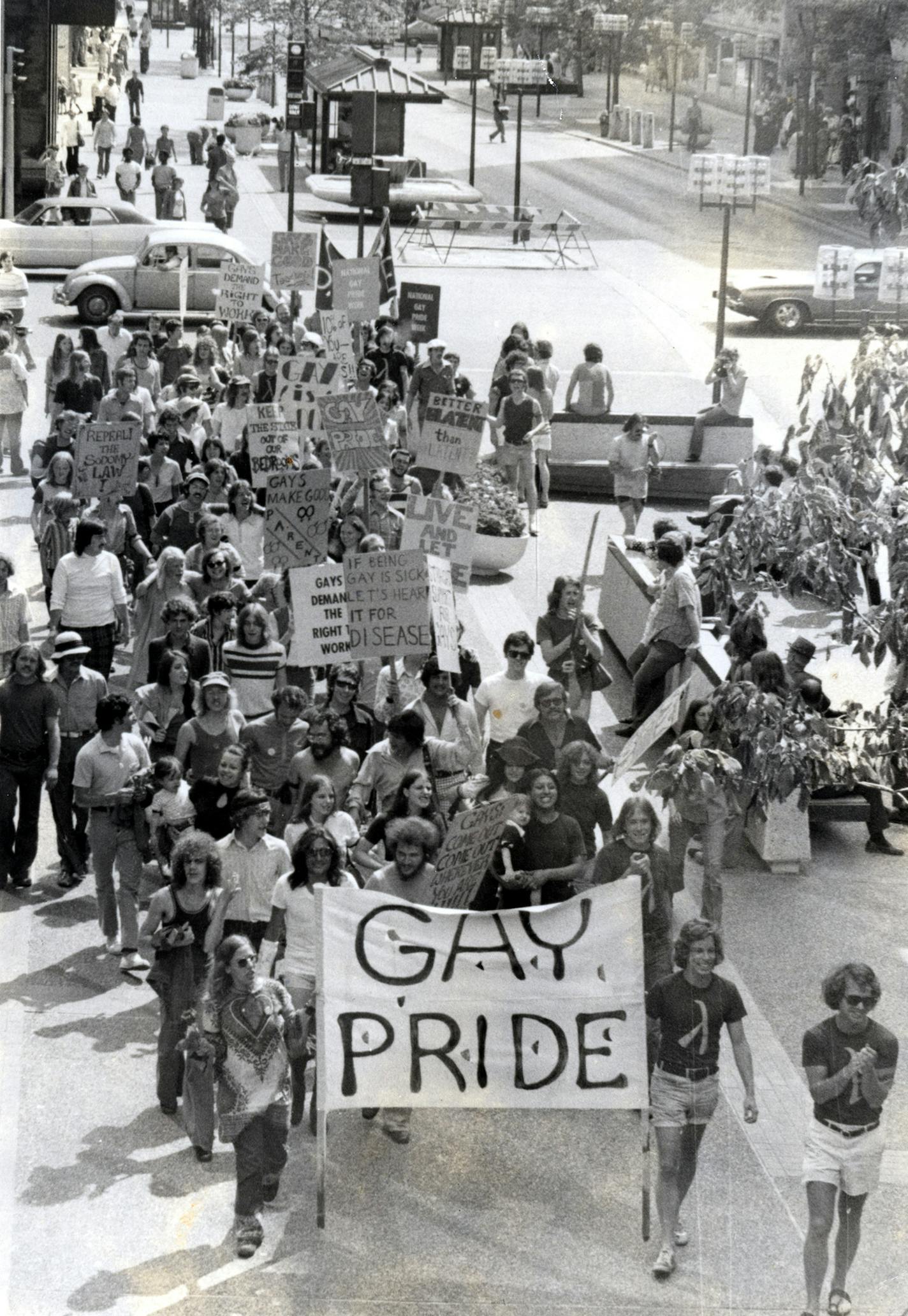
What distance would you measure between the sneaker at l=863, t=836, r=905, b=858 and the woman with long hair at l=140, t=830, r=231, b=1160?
444cm

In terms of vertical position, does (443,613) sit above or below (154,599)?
above

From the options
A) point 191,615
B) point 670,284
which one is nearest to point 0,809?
point 191,615

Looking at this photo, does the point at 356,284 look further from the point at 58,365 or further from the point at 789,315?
the point at 789,315

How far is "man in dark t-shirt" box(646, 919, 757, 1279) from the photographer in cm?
767

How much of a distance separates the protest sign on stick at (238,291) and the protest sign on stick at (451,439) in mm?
6416

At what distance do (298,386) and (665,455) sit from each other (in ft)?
18.4

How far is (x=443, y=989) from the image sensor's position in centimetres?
782

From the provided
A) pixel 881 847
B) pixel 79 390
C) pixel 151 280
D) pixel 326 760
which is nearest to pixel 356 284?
pixel 79 390

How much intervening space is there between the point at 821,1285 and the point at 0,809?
5017mm

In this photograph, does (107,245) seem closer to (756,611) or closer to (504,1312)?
(756,611)

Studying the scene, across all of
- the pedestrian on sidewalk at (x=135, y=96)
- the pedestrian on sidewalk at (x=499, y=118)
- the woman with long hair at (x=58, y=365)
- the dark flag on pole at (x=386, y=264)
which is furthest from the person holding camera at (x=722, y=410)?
the pedestrian on sidewalk at (x=135, y=96)

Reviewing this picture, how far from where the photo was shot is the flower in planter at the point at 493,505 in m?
17.3

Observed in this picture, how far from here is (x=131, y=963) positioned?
9938 mm

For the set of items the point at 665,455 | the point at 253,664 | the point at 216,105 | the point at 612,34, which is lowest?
the point at 665,455
